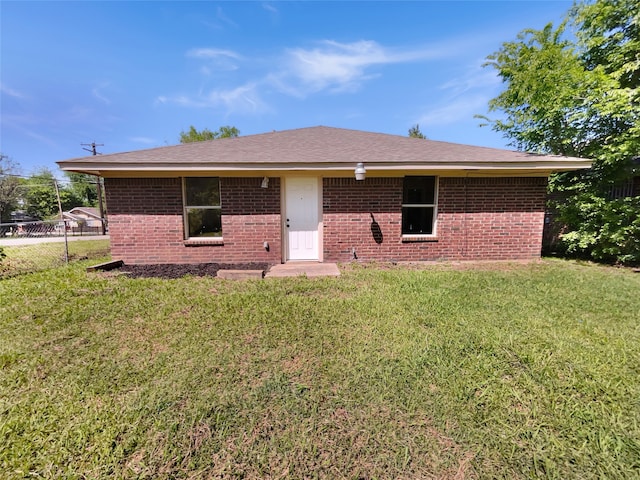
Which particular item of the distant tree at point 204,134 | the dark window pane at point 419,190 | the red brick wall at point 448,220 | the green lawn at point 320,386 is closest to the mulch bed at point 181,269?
the green lawn at point 320,386

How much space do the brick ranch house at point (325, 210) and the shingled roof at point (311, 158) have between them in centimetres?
8

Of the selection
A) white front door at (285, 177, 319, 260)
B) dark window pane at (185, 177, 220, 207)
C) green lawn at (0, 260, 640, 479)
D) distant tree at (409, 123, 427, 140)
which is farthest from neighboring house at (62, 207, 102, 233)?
distant tree at (409, 123, 427, 140)

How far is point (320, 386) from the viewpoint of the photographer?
2.65 m

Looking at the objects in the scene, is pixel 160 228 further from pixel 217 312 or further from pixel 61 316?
pixel 217 312

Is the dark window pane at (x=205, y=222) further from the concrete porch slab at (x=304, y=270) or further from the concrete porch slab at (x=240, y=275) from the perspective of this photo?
the concrete porch slab at (x=304, y=270)

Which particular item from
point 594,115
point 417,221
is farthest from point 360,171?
point 594,115

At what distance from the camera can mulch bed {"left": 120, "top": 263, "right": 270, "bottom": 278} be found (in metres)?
6.24

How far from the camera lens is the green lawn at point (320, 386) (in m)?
1.98

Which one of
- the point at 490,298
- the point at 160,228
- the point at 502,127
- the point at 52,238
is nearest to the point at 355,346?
the point at 490,298

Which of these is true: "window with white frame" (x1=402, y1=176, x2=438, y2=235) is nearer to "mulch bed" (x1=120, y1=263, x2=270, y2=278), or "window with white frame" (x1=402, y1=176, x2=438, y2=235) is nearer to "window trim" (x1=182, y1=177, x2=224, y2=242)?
"mulch bed" (x1=120, y1=263, x2=270, y2=278)

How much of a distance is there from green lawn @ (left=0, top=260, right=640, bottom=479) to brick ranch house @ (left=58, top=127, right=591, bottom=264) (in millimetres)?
2684

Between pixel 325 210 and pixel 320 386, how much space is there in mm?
5025

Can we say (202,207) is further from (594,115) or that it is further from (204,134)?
(204,134)

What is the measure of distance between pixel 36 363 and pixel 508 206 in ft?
30.6
